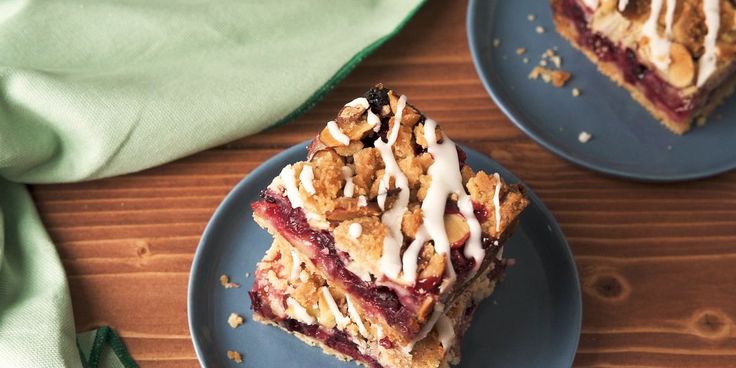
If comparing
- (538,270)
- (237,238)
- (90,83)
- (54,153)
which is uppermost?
(90,83)

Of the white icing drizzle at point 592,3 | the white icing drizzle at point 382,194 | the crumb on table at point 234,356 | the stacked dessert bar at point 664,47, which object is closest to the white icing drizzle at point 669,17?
the stacked dessert bar at point 664,47

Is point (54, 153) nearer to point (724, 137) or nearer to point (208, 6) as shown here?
point (208, 6)

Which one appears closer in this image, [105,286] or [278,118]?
[105,286]

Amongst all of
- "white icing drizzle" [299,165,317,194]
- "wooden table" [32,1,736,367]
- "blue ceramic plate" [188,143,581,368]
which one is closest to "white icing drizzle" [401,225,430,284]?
"white icing drizzle" [299,165,317,194]

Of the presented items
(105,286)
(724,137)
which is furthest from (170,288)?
(724,137)

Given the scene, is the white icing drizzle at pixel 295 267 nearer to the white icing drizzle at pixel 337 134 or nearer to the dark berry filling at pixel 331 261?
the dark berry filling at pixel 331 261

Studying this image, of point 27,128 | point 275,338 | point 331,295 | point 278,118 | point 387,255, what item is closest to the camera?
point 387,255

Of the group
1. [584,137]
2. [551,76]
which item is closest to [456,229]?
[584,137]
